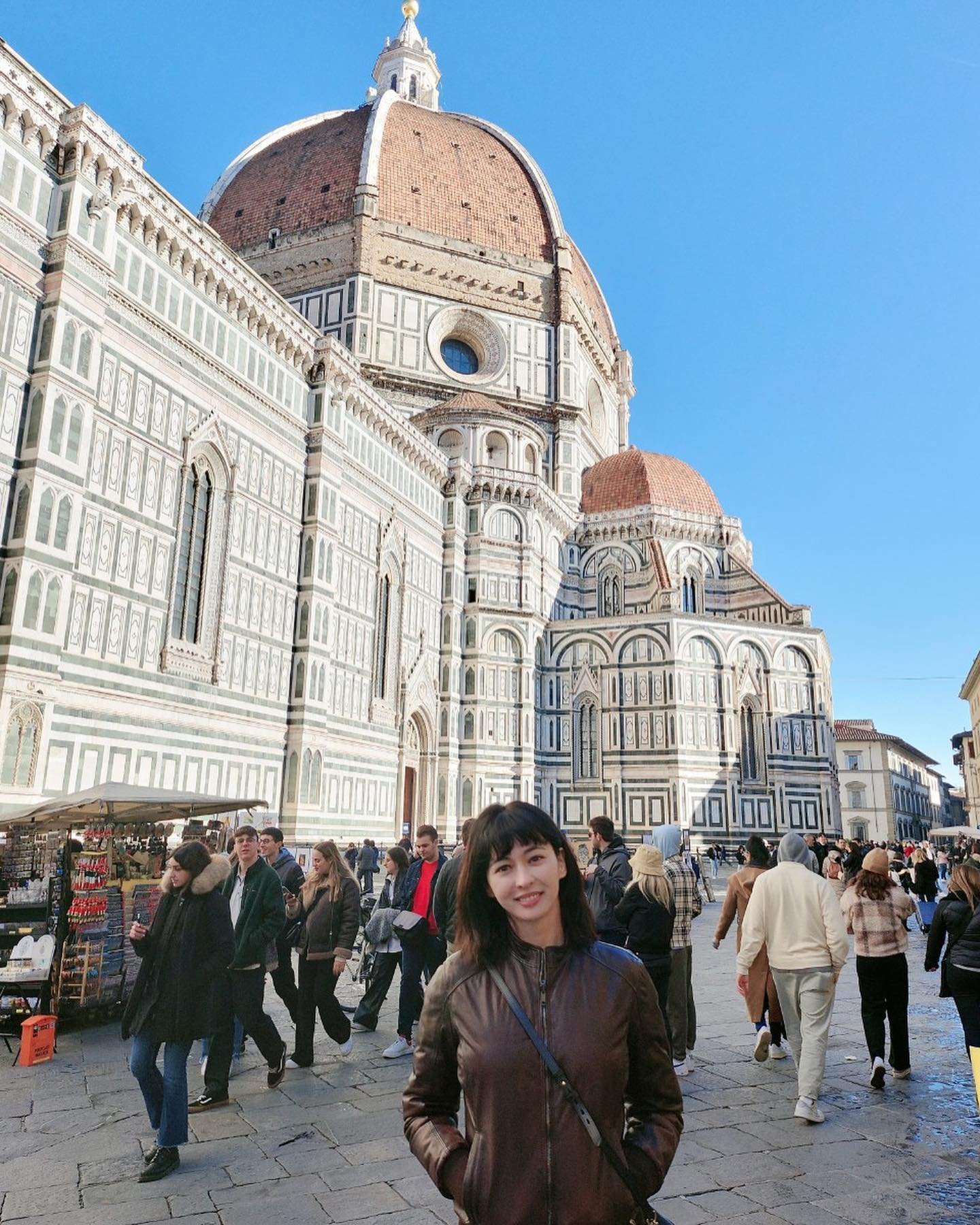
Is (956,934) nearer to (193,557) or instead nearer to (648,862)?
(648,862)

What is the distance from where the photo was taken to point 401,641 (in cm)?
2720

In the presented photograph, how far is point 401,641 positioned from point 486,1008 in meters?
25.4

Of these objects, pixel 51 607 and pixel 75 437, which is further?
pixel 75 437

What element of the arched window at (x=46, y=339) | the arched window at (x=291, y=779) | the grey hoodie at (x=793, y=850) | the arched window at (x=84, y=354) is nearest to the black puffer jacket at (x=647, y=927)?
the grey hoodie at (x=793, y=850)

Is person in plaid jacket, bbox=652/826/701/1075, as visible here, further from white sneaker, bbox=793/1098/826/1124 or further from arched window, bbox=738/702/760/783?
arched window, bbox=738/702/760/783

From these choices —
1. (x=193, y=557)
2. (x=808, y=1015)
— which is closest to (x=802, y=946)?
(x=808, y=1015)

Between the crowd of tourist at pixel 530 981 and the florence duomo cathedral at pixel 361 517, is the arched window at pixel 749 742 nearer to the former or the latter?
the florence duomo cathedral at pixel 361 517

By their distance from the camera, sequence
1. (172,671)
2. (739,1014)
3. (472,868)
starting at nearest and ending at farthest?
(472,868) → (739,1014) → (172,671)

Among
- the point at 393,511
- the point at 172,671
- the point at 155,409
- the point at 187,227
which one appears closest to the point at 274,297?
the point at 187,227

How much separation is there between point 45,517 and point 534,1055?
50.4 ft

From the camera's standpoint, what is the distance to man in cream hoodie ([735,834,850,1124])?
5086 mm

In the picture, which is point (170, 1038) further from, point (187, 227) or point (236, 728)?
point (187, 227)

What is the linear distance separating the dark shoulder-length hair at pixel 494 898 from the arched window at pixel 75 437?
1562cm

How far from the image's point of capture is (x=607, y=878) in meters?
5.98
